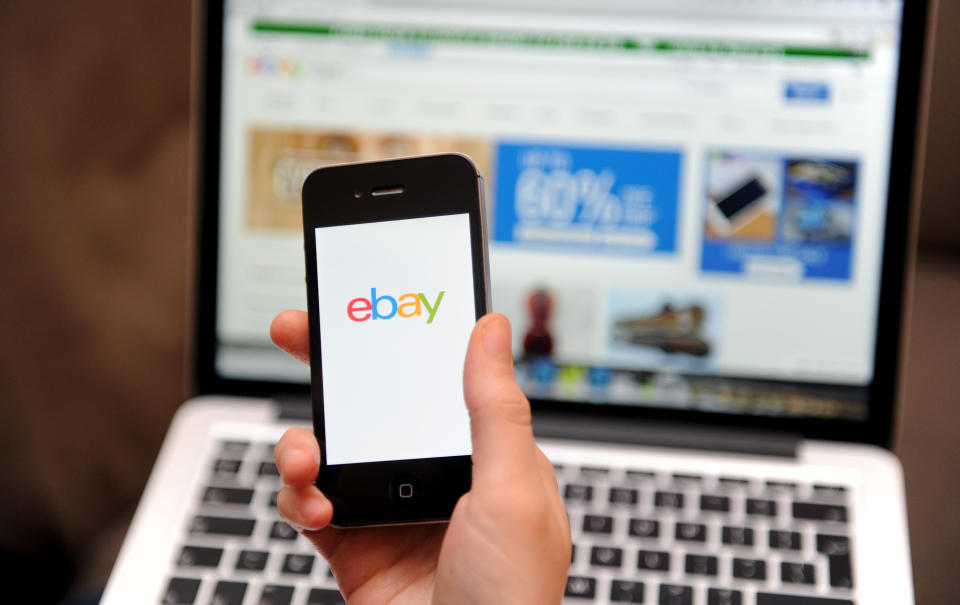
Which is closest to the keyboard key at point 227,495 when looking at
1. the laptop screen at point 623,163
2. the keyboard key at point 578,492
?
the laptop screen at point 623,163

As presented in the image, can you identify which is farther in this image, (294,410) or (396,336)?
(294,410)

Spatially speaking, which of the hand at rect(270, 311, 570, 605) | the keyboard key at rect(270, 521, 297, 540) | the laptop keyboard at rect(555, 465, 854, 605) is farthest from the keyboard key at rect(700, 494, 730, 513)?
the keyboard key at rect(270, 521, 297, 540)

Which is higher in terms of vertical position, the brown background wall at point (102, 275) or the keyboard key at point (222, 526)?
the brown background wall at point (102, 275)

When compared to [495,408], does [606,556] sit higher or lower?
lower

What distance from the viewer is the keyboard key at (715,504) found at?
503 millimetres

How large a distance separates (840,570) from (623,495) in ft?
0.44

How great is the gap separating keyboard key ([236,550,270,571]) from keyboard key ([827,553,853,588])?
34 centimetres

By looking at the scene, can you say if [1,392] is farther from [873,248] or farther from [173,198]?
[873,248]

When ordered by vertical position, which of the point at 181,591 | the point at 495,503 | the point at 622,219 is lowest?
the point at 181,591

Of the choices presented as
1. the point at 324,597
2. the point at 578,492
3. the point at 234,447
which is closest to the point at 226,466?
the point at 234,447

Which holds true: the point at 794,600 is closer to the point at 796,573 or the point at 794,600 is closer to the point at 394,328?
the point at 796,573

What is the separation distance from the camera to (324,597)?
47cm

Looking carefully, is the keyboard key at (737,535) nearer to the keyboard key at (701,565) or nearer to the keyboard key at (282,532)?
the keyboard key at (701,565)

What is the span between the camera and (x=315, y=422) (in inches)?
16.5
